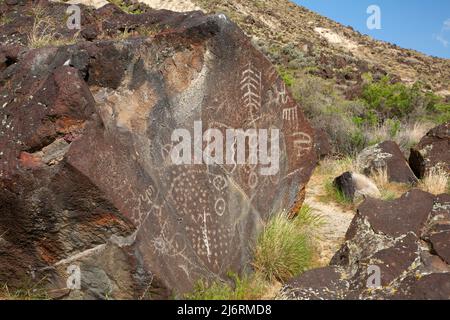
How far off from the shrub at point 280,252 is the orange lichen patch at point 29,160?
79.6 inches

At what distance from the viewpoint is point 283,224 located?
4.69 m

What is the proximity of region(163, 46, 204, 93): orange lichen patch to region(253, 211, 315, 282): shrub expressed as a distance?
4.90 feet

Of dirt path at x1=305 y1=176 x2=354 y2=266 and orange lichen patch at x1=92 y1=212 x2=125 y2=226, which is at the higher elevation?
orange lichen patch at x1=92 y1=212 x2=125 y2=226

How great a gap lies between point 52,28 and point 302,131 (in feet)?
13.9

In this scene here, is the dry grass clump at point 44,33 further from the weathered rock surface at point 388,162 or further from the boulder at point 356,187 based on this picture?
the weathered rock surface at point 388,162

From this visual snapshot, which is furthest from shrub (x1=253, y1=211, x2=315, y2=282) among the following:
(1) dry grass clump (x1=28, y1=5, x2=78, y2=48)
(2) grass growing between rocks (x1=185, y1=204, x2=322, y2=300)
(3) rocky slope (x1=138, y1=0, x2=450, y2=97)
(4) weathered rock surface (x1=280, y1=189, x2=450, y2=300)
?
(3) rocky slope (x1=138, y1=0, x2=450, y2=97)

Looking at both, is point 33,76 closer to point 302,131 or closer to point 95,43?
point 95,43

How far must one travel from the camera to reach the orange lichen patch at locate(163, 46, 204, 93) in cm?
429

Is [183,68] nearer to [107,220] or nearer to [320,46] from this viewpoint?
[107,220]

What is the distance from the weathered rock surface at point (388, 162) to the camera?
7.49 metres

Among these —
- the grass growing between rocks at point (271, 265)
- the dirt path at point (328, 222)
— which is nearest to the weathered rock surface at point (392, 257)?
the grass growing between rocks at point (271, 265)

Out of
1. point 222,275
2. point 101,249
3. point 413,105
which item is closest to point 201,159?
point 222,275

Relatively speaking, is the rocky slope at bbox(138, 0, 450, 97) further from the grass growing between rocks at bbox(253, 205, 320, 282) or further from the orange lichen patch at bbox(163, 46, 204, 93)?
the orange lichen patch at bbox(163, 46, 204, 93)

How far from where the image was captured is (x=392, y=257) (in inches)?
153
